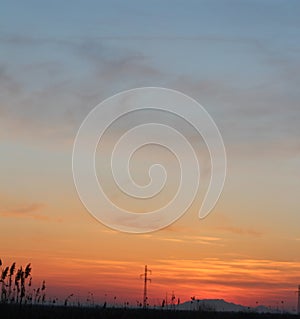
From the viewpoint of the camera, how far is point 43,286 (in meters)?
47.1

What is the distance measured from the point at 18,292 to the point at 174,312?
52.2ft

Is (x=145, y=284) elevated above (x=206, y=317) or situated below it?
above

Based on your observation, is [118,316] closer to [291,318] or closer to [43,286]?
[43,286]

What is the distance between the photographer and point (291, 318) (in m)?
64.4

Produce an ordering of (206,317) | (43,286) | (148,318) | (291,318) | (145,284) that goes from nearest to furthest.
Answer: (148,318) < (43,286) < (206,317) < (291,318) < (145,284)

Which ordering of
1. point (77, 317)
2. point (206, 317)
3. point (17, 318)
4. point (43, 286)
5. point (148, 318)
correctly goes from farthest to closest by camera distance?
1. point (206, 317)
2. point (43, 286)
3. point (148, 318)
4. point (77, 317)
5. point (17, 318)

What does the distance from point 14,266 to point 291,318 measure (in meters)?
30.1

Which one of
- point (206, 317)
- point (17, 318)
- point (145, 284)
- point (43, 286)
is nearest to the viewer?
point (17, 318)

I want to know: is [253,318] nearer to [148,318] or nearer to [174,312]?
[174,312]

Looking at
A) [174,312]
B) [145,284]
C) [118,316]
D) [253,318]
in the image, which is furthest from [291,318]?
[118,316]

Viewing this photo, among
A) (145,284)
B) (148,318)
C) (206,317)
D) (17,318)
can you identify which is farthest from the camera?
(145,284)

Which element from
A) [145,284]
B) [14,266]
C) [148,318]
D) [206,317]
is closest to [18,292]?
[14,266]

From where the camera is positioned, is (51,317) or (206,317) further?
(206,317)

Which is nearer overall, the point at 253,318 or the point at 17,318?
the point at 17,318
